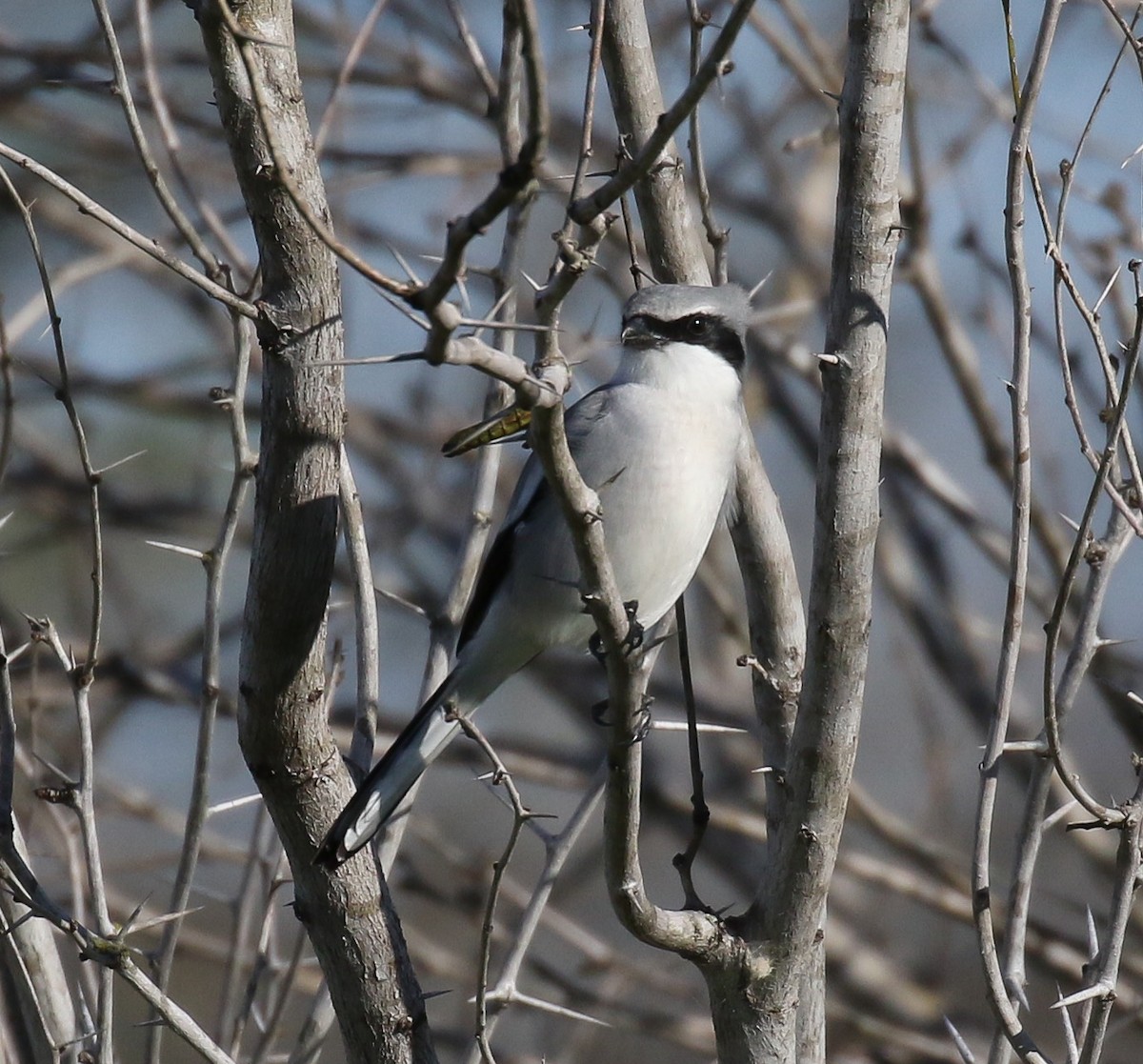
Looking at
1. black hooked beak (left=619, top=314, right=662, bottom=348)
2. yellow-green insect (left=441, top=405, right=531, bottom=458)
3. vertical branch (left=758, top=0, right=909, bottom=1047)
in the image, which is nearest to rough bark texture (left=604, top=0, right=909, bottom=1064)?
vertical branch (left=758, top=0, right=909, bottom=1047)

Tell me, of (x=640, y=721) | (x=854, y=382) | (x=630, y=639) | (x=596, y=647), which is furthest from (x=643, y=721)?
(x=854, y=382)

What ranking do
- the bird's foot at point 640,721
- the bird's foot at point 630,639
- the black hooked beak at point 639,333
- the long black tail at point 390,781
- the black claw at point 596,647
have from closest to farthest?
1. the bird's foot at point 630,639
2. the bird's foot at point 640,721
3. the long black tail at point 390,781
4. the black claw at point 596,647
5. the black hooked beak at point 639,333

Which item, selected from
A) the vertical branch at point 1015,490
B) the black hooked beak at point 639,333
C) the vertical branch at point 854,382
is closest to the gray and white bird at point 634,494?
the black hooked beak at point 639,333

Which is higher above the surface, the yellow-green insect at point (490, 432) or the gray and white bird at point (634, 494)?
the gray and white bird at point (634, 494)

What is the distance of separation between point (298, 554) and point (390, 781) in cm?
55

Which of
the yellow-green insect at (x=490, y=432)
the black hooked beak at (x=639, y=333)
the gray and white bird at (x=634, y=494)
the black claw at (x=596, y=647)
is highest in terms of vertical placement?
the black hooked beak at (x=639, y=333)

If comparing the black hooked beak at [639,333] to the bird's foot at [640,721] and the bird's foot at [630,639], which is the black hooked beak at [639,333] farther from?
the bird's foot at [640,721]

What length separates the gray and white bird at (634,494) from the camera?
3.07 meters

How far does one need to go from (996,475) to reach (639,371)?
7.12ft

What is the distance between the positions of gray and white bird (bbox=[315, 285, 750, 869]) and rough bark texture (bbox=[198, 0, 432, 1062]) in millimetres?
412

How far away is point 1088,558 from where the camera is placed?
8.58 feet

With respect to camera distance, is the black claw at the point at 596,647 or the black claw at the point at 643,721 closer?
the black claw at the point at 643,721

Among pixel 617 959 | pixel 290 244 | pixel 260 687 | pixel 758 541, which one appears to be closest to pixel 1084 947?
pixel 617 959

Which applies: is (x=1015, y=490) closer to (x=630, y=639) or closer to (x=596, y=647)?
(x=630, y=639)
